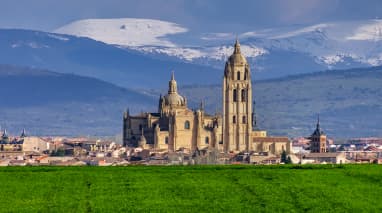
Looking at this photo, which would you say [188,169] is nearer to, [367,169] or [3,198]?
[367,169]

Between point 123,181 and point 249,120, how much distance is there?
386 ft

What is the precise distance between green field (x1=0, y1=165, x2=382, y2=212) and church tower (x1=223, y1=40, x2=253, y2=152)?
112 m

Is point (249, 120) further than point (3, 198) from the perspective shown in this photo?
Yes

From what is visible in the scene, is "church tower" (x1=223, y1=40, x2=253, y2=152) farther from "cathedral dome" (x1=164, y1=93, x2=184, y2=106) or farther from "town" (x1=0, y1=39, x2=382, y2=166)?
"cathedral dome" (x1=164, y1=93, x2=184, y2=106)

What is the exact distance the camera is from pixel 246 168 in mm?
41438

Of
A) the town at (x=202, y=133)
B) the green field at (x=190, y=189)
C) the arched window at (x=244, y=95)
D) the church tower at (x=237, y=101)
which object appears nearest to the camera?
the green field at (x=190, y=189)

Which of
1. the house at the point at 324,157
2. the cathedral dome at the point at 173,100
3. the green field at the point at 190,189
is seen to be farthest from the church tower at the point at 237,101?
the green field at the point at 190,189

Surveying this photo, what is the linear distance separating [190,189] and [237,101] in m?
122

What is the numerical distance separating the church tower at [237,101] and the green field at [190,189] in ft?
367

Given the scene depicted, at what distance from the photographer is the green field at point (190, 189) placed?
3141cm

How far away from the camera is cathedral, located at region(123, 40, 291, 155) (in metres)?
151

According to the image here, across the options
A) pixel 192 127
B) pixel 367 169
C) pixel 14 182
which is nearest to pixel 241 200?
pixel 14 182

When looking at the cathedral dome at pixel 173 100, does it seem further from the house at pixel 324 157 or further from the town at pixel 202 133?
the house at pixel 324 157

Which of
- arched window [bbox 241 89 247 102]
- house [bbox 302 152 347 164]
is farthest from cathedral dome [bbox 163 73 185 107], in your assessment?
house [bbox 302 152 347 164]
